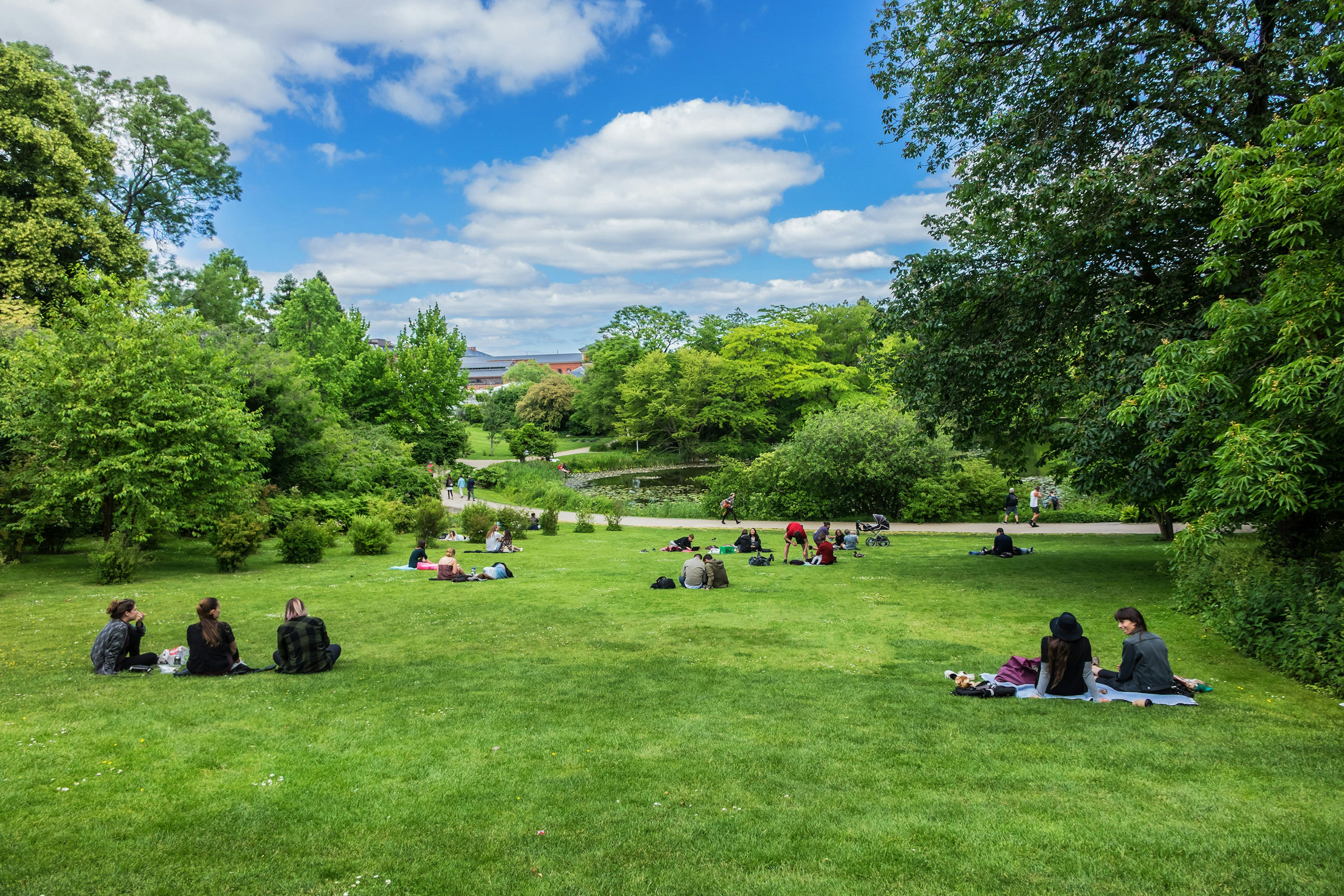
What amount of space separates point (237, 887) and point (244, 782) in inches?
61.4

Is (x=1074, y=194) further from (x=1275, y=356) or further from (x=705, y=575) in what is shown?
(x=705, y=575)

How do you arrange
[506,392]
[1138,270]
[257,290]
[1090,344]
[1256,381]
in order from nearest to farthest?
[1256,381] → [1090,344] → [1138,270] → [257,290] → [506,392]

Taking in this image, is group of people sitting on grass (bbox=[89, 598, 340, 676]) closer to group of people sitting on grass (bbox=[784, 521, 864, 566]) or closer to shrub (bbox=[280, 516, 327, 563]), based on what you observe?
shrub (bbox=[280, 516, 327, 563])

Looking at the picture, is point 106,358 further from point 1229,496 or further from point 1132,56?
point 1132,56

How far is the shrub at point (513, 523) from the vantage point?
24109 millimetres

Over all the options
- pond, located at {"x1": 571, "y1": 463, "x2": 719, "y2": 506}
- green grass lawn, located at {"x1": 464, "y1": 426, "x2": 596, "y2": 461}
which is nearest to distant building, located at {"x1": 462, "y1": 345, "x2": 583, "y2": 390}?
green grass lawn, located at {"x1": 464, "y1": 426, "x2": 596, "y2": 461}

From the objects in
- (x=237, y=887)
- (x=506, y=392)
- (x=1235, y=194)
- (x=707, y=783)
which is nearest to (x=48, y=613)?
(x=237, y=887)

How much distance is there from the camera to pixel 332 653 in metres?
9.23

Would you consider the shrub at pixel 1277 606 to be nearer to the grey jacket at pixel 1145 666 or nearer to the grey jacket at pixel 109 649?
the grey jacket at pixel 1145 666

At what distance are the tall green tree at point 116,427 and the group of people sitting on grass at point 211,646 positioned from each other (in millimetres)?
8500

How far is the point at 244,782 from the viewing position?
5.60 metres

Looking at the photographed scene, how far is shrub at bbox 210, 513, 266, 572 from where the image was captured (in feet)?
56.7

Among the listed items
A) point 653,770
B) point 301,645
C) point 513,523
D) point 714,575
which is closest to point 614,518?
point 513,523

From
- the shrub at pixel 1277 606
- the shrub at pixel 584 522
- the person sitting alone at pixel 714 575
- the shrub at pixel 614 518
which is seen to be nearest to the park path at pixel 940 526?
the shrub at pixel 614 518
